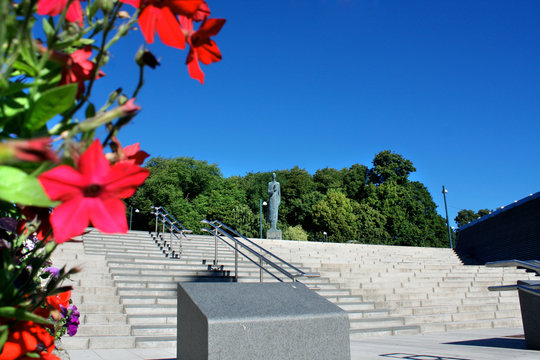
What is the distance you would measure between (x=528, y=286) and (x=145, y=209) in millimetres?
34543

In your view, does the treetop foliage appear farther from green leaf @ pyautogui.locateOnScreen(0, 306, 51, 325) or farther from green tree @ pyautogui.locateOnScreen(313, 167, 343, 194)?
green leaf @ pyautogui.locateOnScreen(0, 306, 51, 325)

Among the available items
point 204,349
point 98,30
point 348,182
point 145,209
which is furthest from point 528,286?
point 348,182

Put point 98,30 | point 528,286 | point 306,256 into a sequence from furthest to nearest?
point 306,256 < point 528,286 < point 98,30

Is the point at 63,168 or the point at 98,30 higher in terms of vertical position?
the point at 98,30

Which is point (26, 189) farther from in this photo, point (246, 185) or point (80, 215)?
point (246, 185)

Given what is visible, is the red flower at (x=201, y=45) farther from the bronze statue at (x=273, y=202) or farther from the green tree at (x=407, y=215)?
the green tree at (x=407, y=215)

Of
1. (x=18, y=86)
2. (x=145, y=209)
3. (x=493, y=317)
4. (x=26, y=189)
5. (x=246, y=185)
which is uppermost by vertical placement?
(x=246, y=185)

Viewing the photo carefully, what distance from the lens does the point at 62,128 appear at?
58 cm

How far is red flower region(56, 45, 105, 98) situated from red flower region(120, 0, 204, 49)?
0.11 m

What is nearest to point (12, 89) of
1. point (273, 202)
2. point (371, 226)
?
point (273, 202)

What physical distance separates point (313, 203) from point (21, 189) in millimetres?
39848

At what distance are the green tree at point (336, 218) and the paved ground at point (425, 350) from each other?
29.4m

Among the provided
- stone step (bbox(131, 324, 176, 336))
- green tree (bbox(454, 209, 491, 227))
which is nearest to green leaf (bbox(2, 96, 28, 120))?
stone step (bbox(131, 324, 176, 336))

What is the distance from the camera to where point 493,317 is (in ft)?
30.6
